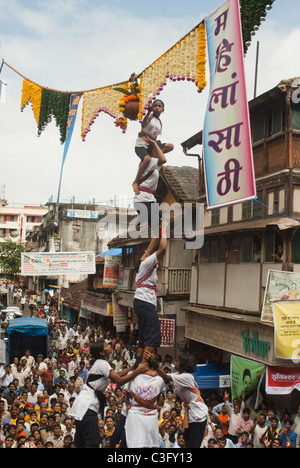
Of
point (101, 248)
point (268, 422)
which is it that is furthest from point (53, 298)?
point (268, 422)

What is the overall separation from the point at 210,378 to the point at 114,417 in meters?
4.74

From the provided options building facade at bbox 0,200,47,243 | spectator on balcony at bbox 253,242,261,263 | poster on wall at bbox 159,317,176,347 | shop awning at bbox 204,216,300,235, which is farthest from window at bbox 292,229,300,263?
building facade at bbox 0,200,47,243

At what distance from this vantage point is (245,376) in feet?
46.9

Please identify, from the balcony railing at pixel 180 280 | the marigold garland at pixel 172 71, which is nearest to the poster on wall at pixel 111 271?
the balcony railing at pixel 180 280

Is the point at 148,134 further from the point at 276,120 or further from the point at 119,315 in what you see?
the point at 119,315

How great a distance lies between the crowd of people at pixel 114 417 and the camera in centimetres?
844

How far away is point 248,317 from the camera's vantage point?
1525cm

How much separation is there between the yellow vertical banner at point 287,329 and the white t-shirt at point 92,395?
258 inches

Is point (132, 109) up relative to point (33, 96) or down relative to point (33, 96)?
down

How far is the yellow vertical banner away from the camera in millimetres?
13289

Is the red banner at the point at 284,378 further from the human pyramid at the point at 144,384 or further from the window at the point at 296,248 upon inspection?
the human pyramid at the point at 144,384

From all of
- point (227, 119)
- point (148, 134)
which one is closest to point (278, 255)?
point (227, 119)
